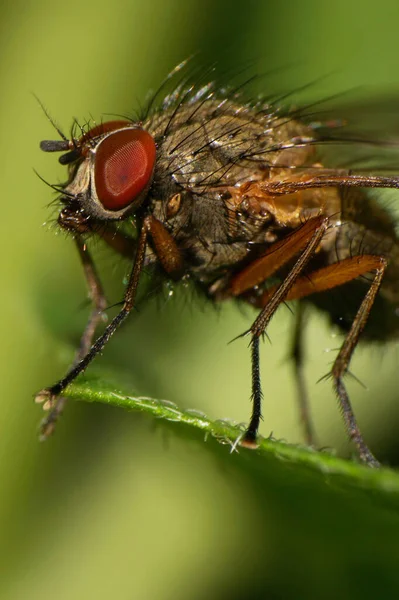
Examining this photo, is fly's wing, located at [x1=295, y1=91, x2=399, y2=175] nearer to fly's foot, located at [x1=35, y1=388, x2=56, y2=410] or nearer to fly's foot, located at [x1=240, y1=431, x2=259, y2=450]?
fly's foot, located at [x1=35, y1=388, x2=56, y2=410]

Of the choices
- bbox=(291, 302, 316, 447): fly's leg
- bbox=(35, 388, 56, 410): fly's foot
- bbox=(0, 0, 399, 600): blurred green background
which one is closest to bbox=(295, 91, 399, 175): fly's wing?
bbox=(0, 0, 399, 600): blurred green background

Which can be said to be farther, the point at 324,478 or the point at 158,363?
the point at 158,363

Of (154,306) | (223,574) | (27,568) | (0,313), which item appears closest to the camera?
(223,574)

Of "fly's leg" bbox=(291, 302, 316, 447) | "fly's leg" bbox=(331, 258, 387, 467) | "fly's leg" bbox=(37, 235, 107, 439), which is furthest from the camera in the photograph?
"fly's leg" bbox=(291, 302, 316, 447)

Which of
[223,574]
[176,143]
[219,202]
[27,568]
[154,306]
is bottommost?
[223,574]

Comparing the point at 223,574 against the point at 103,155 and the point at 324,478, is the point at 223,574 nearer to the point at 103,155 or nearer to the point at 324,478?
the point at 324,478

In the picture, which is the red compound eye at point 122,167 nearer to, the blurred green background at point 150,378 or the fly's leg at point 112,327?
the fly's leg at point 112,327

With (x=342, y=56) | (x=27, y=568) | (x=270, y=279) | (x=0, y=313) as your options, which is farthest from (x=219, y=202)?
(x=27, y=568)
